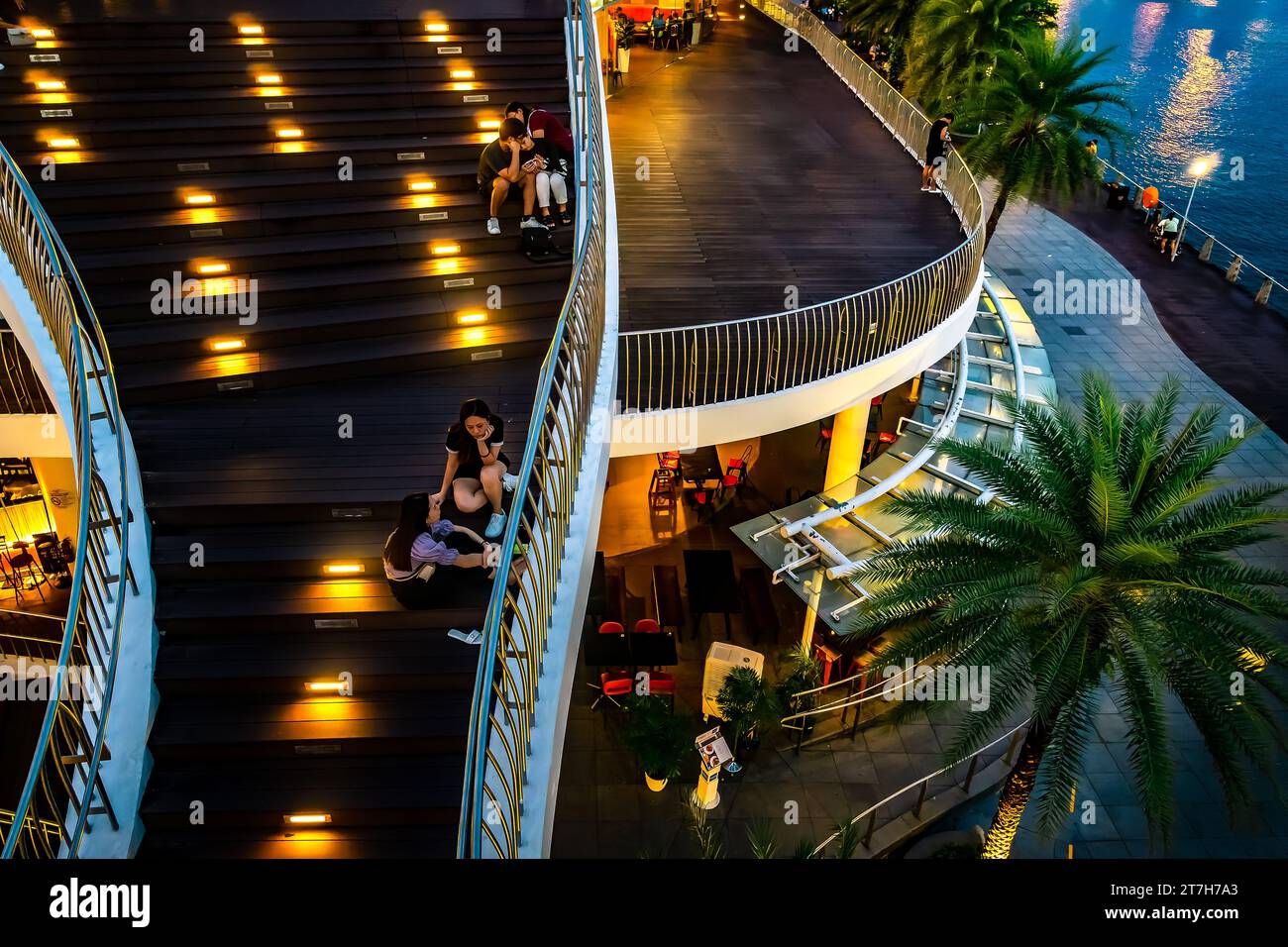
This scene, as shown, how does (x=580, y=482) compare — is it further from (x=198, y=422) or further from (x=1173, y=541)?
(x=1173, y=541)

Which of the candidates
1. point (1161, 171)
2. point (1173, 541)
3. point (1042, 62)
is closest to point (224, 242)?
point (1173, 541)

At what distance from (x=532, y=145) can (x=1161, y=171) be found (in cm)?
4657

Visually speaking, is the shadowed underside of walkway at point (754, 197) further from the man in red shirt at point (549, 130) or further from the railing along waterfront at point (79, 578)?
the railing along waterfront at point (79, 578)

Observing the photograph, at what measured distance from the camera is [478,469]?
22.8 feet

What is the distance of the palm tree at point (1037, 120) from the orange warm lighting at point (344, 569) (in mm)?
13664

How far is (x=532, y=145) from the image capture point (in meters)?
9.87

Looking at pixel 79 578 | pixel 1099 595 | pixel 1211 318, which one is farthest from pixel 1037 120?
pixel 79 578

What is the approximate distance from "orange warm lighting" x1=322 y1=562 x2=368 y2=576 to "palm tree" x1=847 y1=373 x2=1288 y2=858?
13.8ft

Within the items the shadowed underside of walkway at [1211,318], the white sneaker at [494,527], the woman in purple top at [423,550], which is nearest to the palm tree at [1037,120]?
the shadowed underside of walkway at [1211,318]

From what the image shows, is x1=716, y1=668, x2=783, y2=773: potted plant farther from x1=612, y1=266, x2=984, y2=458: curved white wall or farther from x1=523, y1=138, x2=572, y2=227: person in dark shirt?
x1=523, y1=138, x2=572, y2=227: person in dark shirt

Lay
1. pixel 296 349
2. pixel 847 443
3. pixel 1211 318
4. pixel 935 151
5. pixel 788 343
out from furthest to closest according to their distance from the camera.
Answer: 1. pixel 1211 318
2. pixel 935 151
3. pixel 847 443
4. pixel 788 343
5. pixel 296 349

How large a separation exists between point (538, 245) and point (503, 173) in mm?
888

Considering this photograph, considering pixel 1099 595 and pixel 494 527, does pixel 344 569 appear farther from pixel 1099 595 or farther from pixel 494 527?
pixel 1099 595
